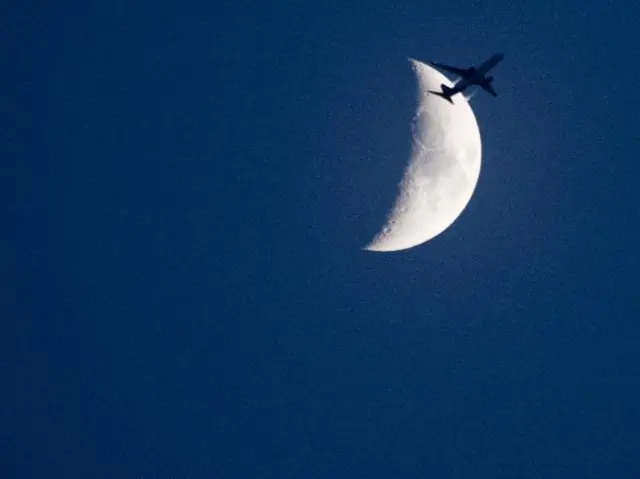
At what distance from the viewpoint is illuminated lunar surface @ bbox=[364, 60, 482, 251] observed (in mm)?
56688

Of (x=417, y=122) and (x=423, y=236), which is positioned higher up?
(x=417, y=122)

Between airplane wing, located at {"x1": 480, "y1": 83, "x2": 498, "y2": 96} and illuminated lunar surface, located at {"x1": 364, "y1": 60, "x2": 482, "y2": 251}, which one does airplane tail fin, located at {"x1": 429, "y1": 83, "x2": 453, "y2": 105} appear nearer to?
illuminated lunar surface, located at {"x1": 364, "y1": 60, "x2": 482, "y2": 251}

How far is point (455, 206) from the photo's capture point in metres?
58.2

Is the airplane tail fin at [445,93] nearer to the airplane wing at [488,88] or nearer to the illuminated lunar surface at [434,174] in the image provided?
the illuminated lunar surface at [434,174]

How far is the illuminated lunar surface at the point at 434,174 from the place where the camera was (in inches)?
2232

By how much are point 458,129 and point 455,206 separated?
783cm

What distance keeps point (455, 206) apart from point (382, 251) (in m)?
8.74

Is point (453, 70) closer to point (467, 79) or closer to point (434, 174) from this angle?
point (467, 79)

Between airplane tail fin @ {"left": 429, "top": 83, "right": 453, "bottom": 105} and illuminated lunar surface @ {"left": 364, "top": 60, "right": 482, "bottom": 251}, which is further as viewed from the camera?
airplane tail fin @ {"left": 429, "top": 83, "right": 453, "bottom": 105}

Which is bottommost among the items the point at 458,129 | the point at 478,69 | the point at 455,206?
the point at 455,206

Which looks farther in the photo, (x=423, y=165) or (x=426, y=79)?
(x=426, y=79)

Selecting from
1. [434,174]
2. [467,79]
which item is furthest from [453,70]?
[434,174]

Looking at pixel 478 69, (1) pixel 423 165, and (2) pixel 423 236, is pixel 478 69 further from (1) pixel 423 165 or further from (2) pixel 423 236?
(2) pixel 423 236

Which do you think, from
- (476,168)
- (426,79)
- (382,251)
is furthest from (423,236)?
(426,79)
